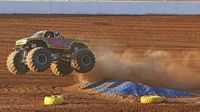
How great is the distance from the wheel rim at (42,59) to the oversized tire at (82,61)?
1.12m

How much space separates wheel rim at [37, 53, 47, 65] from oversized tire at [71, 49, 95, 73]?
1123 millimetres

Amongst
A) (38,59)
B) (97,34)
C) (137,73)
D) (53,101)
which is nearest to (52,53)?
(38,59)

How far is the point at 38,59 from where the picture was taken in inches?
675

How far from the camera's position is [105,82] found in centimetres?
2144

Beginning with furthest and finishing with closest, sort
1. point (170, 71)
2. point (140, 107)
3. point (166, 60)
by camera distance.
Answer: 1. point (166, 60)
2. point (170, 71)
3. point (140, 107)

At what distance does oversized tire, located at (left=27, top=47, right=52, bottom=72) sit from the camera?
17031 millimetres

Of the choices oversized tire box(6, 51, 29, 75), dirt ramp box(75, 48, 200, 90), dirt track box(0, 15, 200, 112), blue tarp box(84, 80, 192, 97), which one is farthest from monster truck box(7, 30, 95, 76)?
dirt ramp box(75, 48, 200, 90)

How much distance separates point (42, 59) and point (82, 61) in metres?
1.41

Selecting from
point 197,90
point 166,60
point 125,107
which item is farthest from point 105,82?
point 166,60

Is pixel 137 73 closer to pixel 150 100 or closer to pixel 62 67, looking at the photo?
pixel 62 67

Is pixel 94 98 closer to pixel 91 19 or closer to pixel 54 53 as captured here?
pixel 54 53

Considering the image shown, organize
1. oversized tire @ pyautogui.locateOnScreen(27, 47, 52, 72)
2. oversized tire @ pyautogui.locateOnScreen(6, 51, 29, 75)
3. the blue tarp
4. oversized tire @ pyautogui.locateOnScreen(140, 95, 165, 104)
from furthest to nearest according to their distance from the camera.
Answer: the blue tarp → oversized tire @ pyautogui.locateOnScreen(6, 51, 29, 75) → oversized tire @ pyautogui.locateOnScreen(140, 95, 165, 104) → oversized tire @ pyautogui.locateOnScreen(27, 47, 52, 72)

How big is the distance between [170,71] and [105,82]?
3.43m

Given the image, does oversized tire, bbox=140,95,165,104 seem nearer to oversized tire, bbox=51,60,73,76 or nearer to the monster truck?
the monster truck
